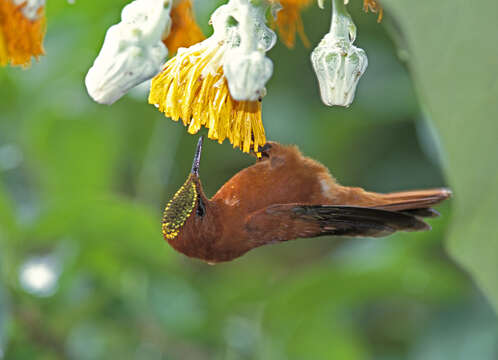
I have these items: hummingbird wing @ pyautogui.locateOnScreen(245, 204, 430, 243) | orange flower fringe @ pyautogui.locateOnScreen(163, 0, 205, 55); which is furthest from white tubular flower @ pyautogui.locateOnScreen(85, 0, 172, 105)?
hummingbird wing @ pyautogui.locateOnScreen(245, 204, 430, 243)

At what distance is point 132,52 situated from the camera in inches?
37.6

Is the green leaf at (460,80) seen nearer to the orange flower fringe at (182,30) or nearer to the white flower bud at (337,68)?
the white flower bud at (337,68)

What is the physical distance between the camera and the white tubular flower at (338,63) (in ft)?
3.33

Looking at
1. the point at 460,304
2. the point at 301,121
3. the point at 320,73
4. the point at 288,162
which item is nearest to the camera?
the point at 320,73

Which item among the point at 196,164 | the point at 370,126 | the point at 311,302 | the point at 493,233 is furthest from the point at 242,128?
the point at 370,126

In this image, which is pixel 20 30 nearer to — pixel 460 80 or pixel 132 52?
A: pixel 132 52

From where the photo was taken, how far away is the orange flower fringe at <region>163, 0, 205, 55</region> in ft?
3.93

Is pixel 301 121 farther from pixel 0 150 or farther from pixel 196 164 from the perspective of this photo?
pixel 196 164

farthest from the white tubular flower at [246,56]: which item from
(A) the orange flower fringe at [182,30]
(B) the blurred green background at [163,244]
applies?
(B) the blurred green background at [163,244]

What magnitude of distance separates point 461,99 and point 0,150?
5.85ft

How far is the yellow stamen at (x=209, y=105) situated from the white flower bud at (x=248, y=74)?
13 centimetres

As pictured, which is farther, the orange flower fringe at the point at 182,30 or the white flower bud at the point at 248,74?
the orange flower fringe at the point at 182,30

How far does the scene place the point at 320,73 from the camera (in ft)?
3.37

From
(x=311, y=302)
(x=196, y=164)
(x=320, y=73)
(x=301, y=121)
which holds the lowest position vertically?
(x=311, y=302)
